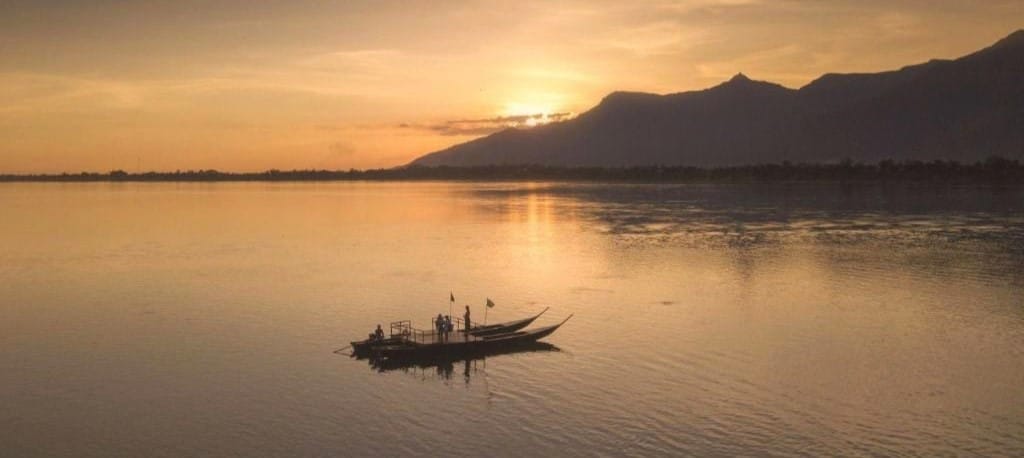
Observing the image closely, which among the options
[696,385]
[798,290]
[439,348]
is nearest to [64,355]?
→ [439,348]

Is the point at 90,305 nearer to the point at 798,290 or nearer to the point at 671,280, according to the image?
the point at 671,280

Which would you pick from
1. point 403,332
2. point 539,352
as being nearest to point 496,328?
point 539,352

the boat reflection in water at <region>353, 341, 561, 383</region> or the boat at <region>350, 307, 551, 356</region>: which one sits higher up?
the boat at <region>350, 307, 551, 356</region>

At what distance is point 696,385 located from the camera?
34.2 m

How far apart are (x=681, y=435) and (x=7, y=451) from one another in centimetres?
2132

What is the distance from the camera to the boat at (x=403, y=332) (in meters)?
39.4

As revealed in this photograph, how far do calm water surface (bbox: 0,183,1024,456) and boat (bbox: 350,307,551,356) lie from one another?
99 cm

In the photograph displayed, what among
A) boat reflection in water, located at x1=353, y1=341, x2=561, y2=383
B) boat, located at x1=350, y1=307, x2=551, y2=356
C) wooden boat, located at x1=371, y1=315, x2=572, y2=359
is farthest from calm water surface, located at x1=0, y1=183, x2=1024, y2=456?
wooden boat, located at x1=371, y1=315, x2=572, y2=359

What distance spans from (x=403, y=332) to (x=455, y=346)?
3.10 meters

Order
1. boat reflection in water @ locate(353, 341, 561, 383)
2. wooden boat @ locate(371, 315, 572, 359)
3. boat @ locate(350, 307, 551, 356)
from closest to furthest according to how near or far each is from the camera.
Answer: boat reflection in water @ locate(353, 341, 561, 383) → wooden boat @ locate(371, 315, 572, 359) → boat @ locate(350, 307, 551, 356)

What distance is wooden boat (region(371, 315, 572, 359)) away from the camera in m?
38.9

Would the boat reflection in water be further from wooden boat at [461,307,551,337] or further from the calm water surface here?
wooden boat at [461,307,551,337]

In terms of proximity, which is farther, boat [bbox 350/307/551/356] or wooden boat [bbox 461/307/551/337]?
wooden boat [bbox 461/307/551/337]

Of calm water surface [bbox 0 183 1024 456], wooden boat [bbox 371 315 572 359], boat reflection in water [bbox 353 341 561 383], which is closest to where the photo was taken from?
calm water surface [bbox 0 183 1024 456]
